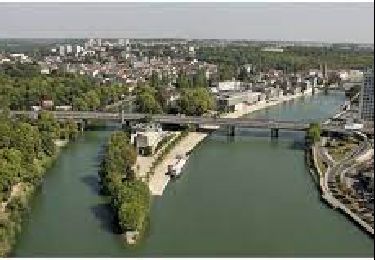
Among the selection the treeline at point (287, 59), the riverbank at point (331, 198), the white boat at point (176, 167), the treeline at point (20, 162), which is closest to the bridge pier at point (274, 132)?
the riverbank at point (331, 198)

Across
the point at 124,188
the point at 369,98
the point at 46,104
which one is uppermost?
the point at 369,98

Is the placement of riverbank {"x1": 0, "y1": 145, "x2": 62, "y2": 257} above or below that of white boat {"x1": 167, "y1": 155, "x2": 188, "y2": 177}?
below

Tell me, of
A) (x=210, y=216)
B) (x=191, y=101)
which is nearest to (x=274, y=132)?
(x=191, y=101)

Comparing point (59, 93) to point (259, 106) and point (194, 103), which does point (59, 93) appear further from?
point (259, 106)

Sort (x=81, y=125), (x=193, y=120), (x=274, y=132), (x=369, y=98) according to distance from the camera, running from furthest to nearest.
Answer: (x=81, y=125) → (x=193, y=120) → (x=274, y=132) → (x=369, y=98)

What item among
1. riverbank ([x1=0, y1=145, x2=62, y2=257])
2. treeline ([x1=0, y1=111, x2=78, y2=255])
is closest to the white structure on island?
treeline ([x1=0, y1=111, x2=78, y2=255])

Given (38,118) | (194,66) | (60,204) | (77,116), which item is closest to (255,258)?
(60,204)

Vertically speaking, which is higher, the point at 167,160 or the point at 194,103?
the point at 194,103

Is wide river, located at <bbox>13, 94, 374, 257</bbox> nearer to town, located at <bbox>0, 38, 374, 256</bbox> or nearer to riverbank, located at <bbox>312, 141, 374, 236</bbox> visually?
riverbank, located at <bbox>312, 141, 374, 236</bbox>
